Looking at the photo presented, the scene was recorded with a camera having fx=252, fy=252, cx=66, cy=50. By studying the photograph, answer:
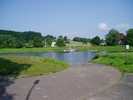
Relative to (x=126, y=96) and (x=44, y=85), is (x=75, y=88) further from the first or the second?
(x=126, y=96)

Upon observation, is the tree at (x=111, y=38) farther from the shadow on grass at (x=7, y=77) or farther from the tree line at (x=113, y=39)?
the shadow on grass at (x=7, y=77)

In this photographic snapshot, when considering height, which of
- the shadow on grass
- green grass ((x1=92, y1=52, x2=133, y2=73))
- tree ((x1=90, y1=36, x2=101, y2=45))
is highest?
tree ((x1=90, y1=36, x2=101, y2=45))

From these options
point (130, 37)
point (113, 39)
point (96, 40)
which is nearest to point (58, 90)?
point (130, 37)

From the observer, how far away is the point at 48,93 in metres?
11.1

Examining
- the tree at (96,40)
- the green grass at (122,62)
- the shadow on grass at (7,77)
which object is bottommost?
the green grass at (122,62)

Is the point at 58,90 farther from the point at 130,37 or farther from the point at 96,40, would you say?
the point at 96,40

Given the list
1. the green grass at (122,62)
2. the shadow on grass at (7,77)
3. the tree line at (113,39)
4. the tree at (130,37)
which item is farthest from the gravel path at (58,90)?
the tree at (130,37)

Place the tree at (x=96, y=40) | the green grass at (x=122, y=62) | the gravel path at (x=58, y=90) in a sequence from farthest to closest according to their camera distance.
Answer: the tree at (x=96, y=40), the green grass at (x=122, y=62), the gravel path at (x=58, y=90)

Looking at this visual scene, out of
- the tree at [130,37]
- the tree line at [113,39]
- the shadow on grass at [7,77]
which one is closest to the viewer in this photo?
the shadow on grass at [7,77]

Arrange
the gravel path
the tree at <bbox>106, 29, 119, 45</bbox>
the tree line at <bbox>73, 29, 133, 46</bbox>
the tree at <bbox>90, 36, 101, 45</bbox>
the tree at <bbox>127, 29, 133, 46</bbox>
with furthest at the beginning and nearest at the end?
the tree at <bbox>90, 36, 101, 45</bbox> → the tree at <bbox>106, 29, 119, 45</bbox> → the tree line at <bbox>73, 29, 133, 46</bbox> → the tree at <bbox>127, 29, 133, 46</bbox> → the gravel path

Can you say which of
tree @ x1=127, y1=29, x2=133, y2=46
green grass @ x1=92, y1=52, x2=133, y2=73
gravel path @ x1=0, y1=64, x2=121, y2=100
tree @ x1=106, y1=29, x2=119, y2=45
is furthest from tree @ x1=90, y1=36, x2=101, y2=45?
gravel path @ x1=0, y1=64, x2=121, y2=100

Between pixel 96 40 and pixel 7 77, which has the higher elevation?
pixel 96 40

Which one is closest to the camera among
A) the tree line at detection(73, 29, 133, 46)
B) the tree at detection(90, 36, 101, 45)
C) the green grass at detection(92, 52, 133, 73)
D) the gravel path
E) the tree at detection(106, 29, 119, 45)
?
the gravel path

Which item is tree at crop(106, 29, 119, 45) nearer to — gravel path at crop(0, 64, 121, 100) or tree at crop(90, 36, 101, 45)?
tree at crop(90, 36, 101, 45)
